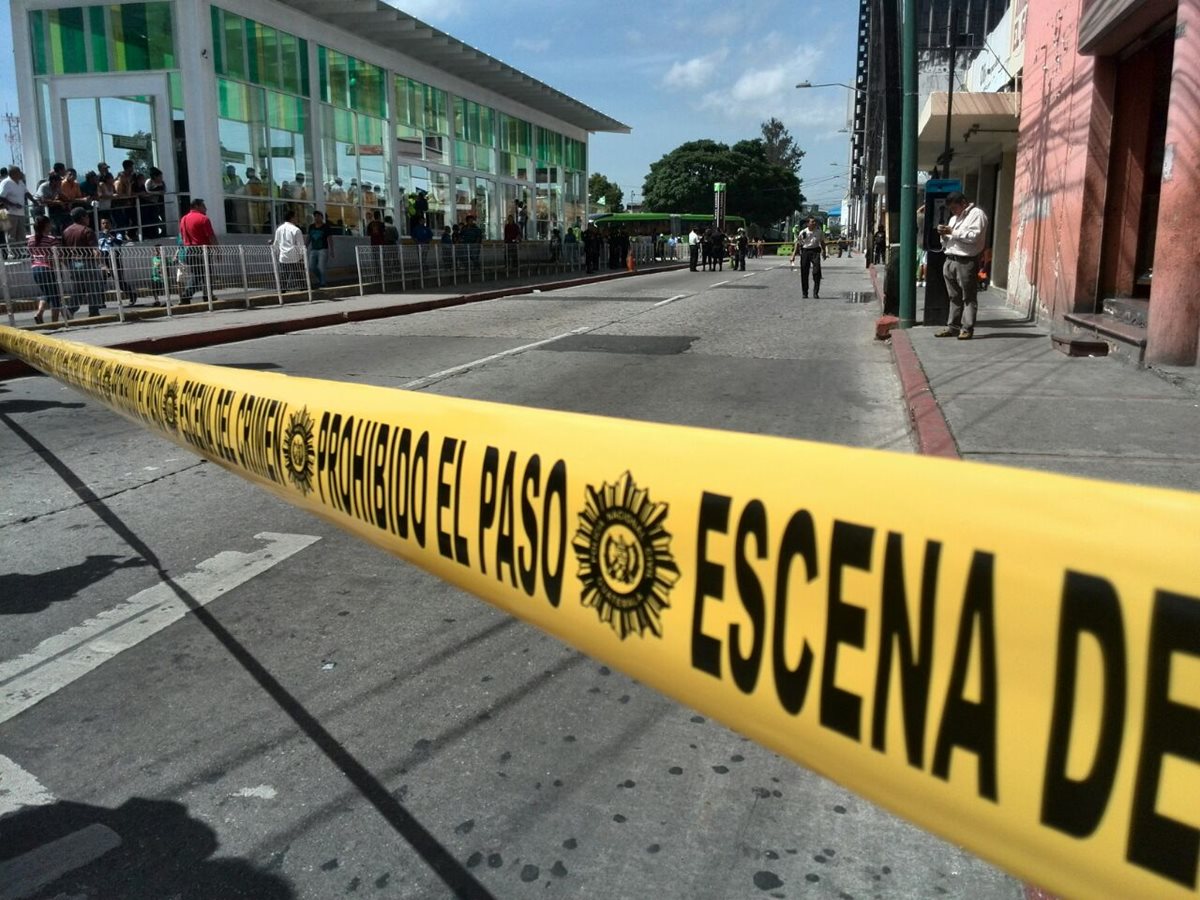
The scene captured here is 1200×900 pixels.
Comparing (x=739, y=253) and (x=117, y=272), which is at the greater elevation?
(x=739, y=253)

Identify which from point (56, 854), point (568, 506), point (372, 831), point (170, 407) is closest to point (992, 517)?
point (568, 506)

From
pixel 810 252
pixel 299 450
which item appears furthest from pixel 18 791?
pixel 810 252

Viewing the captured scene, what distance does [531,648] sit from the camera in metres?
3.59

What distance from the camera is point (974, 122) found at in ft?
63.2

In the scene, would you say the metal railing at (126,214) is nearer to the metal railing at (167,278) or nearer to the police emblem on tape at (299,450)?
the metal railing at (167,278)

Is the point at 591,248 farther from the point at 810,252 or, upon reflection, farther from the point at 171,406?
the point at 171,406

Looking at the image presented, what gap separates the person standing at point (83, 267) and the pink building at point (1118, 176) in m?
13.7

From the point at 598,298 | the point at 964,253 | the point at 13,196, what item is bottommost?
the point at 598,298

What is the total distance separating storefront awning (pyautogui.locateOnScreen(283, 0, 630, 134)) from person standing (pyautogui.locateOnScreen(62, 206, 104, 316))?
1013 centimetres

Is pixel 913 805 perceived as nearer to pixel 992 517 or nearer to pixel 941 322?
pixel 992 517

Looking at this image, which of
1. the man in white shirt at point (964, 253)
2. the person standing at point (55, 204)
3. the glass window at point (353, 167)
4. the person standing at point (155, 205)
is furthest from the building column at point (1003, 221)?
the person standing at point (55, 204)

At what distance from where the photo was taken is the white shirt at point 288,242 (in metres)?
18.4

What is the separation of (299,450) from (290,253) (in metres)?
17.7

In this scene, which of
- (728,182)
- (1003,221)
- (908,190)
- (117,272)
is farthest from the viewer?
(728,182)
